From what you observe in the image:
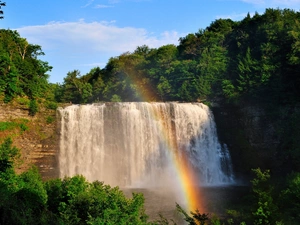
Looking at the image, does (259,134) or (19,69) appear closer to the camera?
(19,69)

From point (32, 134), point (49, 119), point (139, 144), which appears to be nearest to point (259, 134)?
point (139, 144)

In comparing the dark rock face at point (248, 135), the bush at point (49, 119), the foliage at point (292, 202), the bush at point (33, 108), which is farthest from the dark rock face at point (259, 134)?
the bush at point (33, 108)

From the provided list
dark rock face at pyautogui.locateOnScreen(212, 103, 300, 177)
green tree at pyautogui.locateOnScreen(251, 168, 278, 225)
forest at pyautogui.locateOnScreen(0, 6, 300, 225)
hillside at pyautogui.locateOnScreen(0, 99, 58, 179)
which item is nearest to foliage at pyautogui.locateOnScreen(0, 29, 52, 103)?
forest at pyautogui.locateOnScreen(0, 6, 300, 225)

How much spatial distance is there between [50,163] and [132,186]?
23.1ft

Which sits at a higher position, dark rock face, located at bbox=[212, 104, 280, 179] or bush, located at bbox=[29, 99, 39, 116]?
bush, located at bbox=[29, 99, 39, 116]

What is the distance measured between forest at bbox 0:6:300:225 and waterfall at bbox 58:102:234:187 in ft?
7.84

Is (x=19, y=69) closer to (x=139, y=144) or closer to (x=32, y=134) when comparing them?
(x=32, y=134)

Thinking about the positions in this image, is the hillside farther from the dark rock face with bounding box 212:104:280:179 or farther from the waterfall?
the dark rock face with bounding box 212:104:280:179

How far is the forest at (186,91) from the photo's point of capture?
1448 centimetres

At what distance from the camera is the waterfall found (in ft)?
101

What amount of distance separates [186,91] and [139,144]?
43.9 ft

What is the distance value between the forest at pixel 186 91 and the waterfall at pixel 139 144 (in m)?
2.39

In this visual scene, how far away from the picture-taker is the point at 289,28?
38156mm

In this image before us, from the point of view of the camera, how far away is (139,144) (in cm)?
3234
